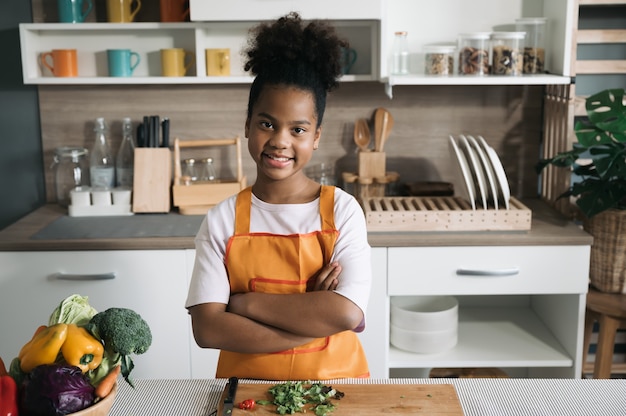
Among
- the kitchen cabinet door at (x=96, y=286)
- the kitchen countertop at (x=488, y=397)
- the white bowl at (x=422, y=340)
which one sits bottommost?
the white bowl at (x=422, y=340)

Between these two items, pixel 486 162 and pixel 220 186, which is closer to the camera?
pixel 486 162

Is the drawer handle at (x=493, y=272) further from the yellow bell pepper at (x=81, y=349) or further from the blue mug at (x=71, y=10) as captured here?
the blue mug at (x=71, y=10)

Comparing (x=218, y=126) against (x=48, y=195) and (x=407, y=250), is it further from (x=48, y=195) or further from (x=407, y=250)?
(x=407, y=250)

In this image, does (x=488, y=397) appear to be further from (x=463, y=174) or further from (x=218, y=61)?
(x=218, y=61)

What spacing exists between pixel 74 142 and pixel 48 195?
0.24 meters

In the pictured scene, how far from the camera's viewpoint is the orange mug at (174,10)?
2.55 meters

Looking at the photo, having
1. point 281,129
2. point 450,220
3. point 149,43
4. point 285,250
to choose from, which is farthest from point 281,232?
point 149,43

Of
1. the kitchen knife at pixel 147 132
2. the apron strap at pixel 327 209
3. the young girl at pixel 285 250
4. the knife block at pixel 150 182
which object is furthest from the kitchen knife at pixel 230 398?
the kitchen knife at pixel 147 132

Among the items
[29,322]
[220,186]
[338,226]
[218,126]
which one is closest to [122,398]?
[338,226]

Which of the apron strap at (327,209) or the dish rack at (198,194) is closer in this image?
the apron strap at (327,209)

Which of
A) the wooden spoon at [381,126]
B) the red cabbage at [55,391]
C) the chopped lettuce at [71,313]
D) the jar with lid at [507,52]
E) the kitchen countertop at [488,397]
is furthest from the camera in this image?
the wooden spoon at [381,126]

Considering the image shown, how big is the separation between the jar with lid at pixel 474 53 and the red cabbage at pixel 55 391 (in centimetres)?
190

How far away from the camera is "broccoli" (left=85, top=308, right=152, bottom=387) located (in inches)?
40.0

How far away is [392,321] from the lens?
2.45 m
